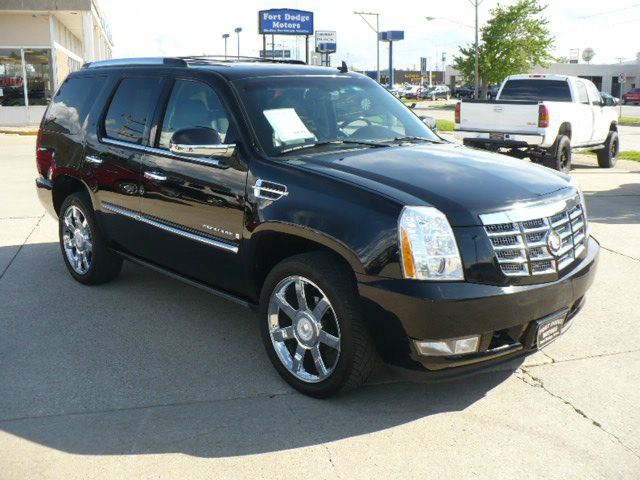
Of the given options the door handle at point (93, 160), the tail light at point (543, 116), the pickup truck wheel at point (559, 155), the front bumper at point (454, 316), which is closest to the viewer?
the front bumper at point (454, 316)

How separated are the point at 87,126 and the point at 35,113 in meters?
22.5

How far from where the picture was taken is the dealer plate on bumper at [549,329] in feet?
12.5

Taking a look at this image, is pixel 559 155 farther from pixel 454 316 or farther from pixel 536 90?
pixel 454 316

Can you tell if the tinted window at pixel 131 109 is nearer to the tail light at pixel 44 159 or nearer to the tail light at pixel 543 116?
the tail light at pixel 44 159

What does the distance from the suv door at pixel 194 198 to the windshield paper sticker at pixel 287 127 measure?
0.27 m

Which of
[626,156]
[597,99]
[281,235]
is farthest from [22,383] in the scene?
[626,156]

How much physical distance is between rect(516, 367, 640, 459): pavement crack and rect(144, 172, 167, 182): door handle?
266cm

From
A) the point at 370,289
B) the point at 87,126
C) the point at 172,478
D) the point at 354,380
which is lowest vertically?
the point at 172,478

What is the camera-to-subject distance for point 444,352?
360 cm

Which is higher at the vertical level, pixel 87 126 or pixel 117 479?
pixel 87 126

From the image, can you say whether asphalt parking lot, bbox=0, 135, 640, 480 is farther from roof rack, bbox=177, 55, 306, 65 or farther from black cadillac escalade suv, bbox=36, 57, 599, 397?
roof rack, bbox=177, 55, 306, 65

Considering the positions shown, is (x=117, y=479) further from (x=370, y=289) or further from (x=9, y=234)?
(x=9, y=234)

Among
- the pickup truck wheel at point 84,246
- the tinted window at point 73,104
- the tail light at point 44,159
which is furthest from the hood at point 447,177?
the tail light at point 44,159

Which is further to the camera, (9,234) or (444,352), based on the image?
(9,234)
